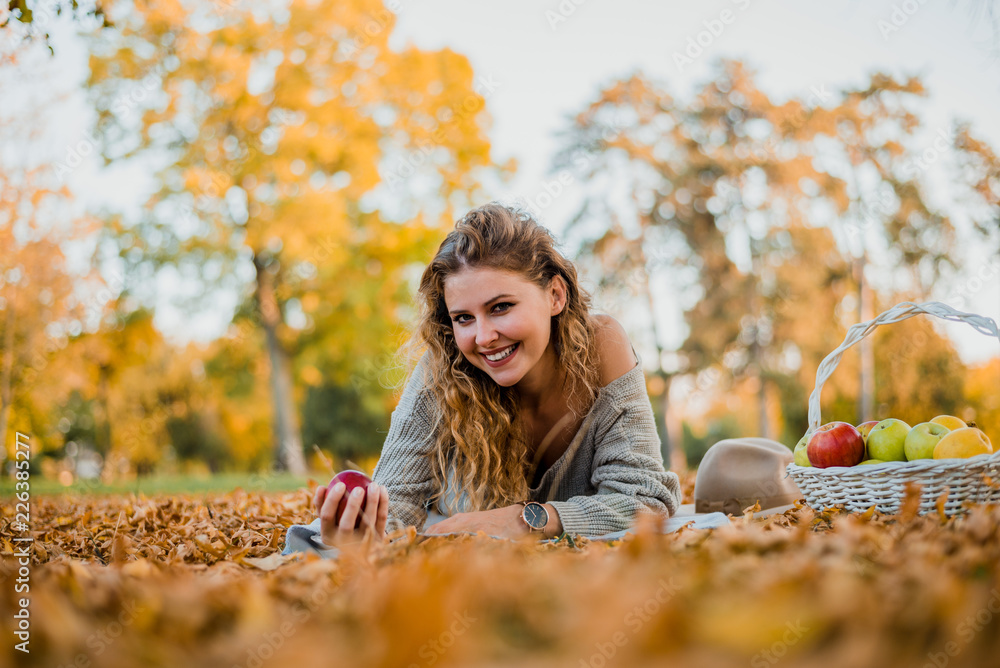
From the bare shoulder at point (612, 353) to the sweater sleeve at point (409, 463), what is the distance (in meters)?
0.91

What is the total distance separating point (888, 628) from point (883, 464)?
1.76m

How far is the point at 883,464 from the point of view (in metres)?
2.65

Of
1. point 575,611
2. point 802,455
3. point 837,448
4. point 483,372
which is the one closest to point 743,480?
point 802,455

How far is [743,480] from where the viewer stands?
3924mm

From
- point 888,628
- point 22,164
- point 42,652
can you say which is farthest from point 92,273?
point 888,628

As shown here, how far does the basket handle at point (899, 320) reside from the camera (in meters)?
2.70

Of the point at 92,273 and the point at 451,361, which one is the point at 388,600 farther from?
the point at 92,273

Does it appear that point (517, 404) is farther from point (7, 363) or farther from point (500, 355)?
point (7, 363)

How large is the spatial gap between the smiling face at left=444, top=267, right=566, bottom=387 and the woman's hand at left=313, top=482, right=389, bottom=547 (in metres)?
0.87

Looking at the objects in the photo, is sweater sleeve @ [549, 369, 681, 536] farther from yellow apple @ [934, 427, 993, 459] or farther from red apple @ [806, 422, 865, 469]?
yellow apple @ [934, 427, 993, 459]

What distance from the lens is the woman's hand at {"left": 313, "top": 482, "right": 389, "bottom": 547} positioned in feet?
8.10

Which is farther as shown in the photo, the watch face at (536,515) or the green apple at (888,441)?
the green apple at (888,441)

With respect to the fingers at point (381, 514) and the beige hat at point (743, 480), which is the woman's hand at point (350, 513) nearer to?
the fingers at point (381, 514)

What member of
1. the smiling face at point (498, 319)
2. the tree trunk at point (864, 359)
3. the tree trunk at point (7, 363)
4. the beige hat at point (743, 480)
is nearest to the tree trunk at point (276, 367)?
the tree trunk at point (7, 363)
